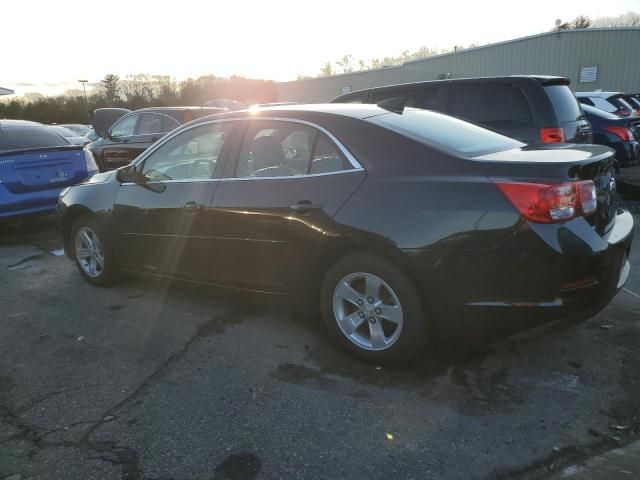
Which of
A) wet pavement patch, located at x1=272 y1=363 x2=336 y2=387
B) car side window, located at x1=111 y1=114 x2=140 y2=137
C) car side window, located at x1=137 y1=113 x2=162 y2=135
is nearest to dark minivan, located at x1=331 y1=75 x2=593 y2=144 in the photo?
wet pavement patch, located at x1=272 y1=363 x2=336 y2=387

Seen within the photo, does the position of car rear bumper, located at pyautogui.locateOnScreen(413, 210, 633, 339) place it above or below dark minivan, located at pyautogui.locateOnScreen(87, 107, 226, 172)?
below

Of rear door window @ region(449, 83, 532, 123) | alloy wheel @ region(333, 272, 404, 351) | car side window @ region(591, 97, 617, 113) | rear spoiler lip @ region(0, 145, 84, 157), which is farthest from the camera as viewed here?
car side window @ region(591, 97, 617, 113)

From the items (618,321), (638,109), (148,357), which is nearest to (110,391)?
(148,357)

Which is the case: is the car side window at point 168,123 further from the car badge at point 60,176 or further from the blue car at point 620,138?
the blue car at point 620,138

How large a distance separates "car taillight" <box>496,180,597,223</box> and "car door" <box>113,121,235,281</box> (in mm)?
2116

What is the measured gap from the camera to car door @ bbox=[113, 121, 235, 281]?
4.05 meters

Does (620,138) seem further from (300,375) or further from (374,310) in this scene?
(300,375)

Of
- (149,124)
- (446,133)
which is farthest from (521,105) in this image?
(149,124)

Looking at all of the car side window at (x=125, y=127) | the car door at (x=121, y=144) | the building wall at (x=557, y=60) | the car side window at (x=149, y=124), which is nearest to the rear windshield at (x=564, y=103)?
the car side window at (x=149, y=124)

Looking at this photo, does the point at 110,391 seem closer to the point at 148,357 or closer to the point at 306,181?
the point at 148,357

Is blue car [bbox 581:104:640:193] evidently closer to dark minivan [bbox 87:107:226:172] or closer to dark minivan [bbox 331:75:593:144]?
dark minivan [bbox 331:75:593:144]

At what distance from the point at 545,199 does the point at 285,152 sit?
70.9 inches

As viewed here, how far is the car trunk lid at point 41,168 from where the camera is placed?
6.87 meters

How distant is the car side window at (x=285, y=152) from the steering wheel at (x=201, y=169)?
0.98ft
